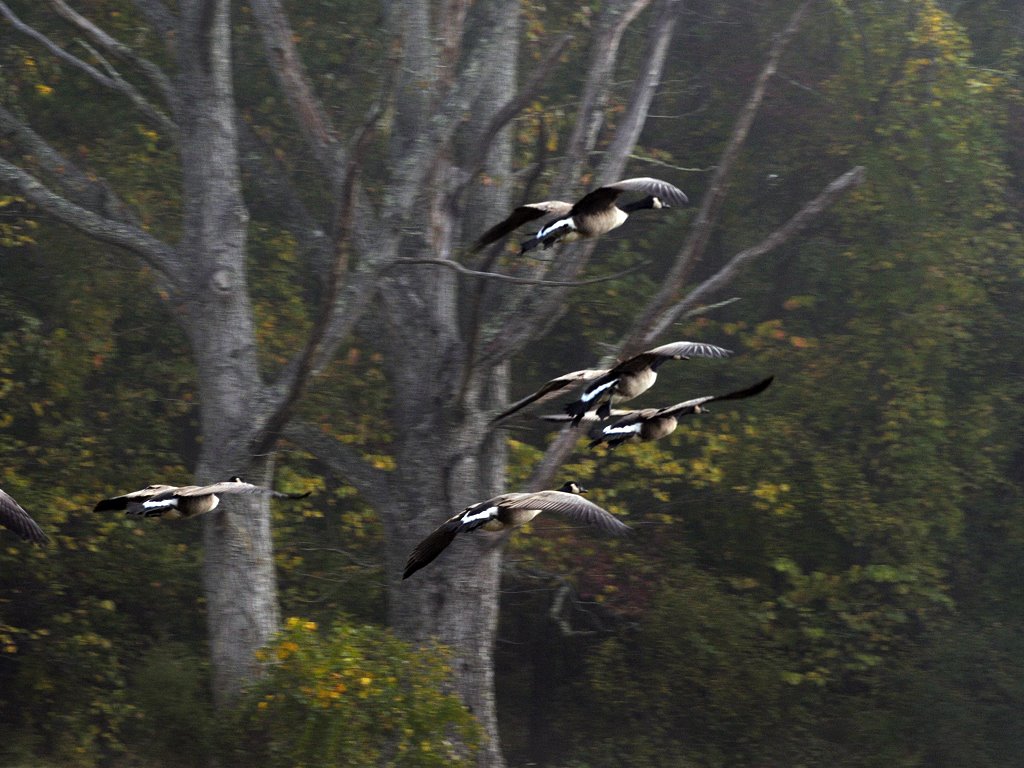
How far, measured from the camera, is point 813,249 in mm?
15797

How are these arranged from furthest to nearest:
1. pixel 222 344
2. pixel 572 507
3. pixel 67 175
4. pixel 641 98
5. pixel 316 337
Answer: pixel 641 98
pixel 67 175
pixel 222 344
pixel 316 337
pixel 572 507

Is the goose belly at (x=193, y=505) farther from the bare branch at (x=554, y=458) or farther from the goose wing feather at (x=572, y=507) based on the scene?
the bare branch at (x=554, y=458)

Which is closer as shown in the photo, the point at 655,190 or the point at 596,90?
the point at 655,190

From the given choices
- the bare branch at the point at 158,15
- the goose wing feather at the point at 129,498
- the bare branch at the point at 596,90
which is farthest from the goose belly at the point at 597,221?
the bare branch at the point at 158,15

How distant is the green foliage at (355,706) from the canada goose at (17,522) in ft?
10.2

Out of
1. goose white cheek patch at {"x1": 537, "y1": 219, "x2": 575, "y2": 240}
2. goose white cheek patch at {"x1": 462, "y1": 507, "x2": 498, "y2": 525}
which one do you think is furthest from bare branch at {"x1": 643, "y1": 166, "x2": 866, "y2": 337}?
goose white cheek patch at {"x1": 462, "y1": 507, "x2": 498, "y2": 525}

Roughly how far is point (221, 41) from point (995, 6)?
36.1 feet

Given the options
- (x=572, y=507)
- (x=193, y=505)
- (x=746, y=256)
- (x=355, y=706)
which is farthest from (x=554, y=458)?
(x=572, y=507)

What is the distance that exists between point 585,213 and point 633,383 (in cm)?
87

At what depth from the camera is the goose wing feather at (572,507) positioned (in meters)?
5.56

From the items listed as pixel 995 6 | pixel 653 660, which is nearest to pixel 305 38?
pixel 653 660

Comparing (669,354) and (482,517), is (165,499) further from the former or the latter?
(669,354)

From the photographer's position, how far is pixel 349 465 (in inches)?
439

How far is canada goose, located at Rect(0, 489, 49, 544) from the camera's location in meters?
6.25
